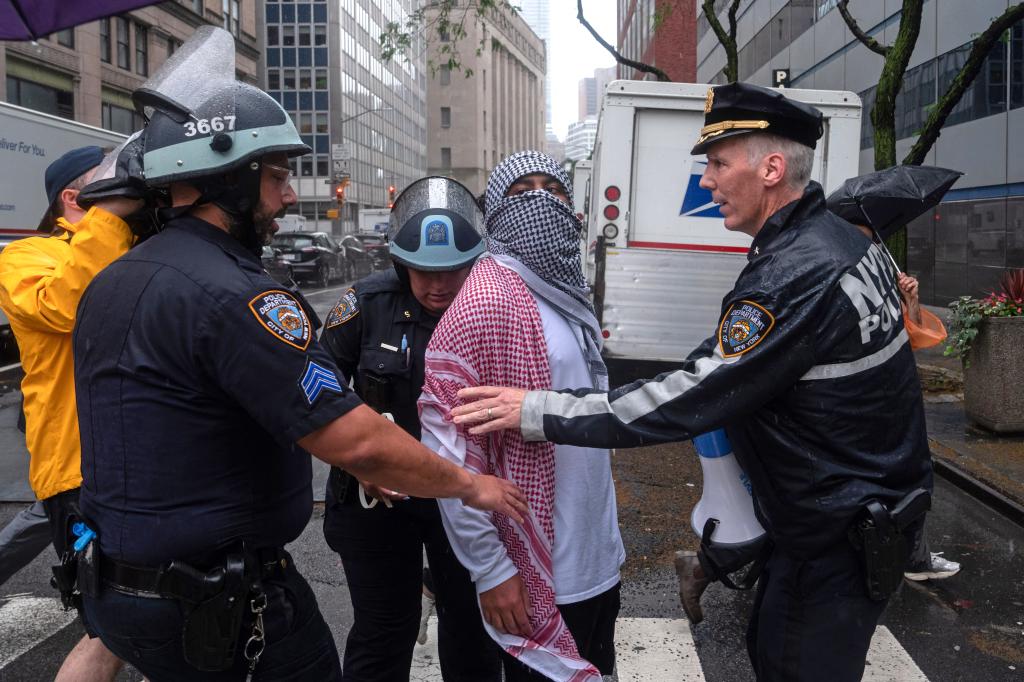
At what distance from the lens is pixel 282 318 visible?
188cm

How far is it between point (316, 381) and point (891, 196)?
3.16 m

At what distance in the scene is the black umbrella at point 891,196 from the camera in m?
4.04

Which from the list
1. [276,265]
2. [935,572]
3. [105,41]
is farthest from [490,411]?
[105,41]

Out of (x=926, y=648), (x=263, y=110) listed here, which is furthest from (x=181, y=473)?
(x=926, y=648)

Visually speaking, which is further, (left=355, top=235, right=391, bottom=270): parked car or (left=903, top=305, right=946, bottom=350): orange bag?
(left=355, top=235, right=391, bottom=270): parked car

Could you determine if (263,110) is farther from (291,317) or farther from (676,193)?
(676,193)

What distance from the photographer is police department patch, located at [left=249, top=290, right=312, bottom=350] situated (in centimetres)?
186

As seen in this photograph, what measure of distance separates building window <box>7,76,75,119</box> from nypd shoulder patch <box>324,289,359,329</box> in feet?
93.0

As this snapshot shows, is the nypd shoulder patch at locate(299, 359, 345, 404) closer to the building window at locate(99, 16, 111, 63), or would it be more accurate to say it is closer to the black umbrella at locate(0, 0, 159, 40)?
the black umbrella at locate(0, 0, 159, 40)

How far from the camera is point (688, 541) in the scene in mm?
5438

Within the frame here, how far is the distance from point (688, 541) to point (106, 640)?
396cm

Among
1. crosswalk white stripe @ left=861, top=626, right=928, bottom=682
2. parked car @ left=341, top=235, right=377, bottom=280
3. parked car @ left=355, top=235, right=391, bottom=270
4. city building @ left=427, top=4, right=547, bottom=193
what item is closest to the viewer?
crosswalk white stripe @ left=861, top=626, right=928, bottom=682

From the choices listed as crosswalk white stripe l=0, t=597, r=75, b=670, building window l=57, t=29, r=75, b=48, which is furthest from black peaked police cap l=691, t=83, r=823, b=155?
building window l=57, t=29, r=75, b=48

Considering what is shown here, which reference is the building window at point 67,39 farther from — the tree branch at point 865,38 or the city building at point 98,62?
the tree branch at point 865,38
